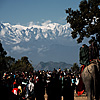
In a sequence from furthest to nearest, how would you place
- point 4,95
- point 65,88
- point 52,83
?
point 52,83
point 65,88
point 4,95

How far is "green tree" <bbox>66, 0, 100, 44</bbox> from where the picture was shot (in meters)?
34.3

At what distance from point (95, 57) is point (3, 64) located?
4001 inches

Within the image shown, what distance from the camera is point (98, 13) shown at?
111 feet

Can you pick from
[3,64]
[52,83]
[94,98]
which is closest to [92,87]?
[94,98]

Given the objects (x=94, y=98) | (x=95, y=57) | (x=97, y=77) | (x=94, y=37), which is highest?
(x=94, y=37)

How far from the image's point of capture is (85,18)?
35.2 meters

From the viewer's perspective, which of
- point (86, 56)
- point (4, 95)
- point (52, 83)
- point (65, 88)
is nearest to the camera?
point (4, 95)

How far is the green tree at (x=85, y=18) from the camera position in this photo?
34281mm

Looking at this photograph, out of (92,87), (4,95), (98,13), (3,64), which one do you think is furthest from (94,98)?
(3,64)

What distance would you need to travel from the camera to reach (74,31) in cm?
3488

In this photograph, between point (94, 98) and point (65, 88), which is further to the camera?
point (94, 98)

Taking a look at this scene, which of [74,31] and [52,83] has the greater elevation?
[74,31]

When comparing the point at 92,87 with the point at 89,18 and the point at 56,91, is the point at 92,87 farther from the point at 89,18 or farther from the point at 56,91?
the point at 89,18

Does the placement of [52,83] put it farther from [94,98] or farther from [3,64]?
[3,64]
